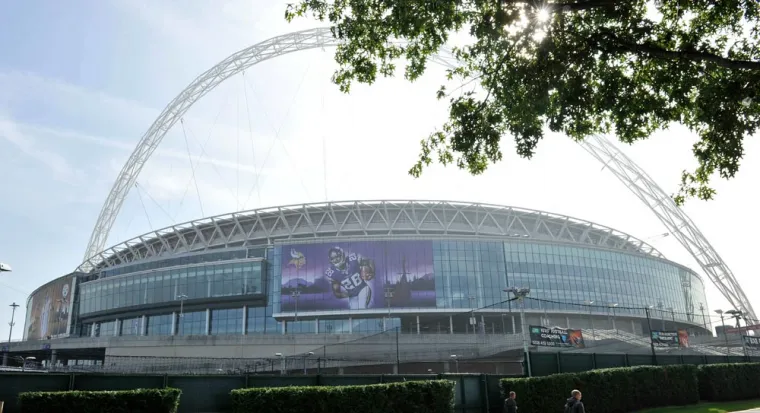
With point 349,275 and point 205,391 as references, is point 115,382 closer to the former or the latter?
point 205,391

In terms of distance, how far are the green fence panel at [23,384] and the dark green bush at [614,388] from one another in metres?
15.7

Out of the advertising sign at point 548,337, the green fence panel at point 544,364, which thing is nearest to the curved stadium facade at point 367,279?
the advertising sign at point 548,337

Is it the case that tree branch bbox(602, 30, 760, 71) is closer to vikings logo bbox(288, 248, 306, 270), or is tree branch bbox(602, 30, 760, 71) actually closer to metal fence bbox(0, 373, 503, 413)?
metal fence bbox(0, 373, 503, 413)

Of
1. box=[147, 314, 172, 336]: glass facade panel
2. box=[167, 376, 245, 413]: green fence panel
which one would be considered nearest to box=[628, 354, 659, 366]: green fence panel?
box=[167, 376, 245, 413]: green fence panel

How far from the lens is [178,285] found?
98500 millimetres

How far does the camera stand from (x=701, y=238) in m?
123

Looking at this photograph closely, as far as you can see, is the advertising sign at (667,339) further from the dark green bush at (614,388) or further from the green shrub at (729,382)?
the dark green bush at (614,388)

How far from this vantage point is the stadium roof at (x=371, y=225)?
340 ft

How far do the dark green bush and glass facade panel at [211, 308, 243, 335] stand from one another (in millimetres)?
75297

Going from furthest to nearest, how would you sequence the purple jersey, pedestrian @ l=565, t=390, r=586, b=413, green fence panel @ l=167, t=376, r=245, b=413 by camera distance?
the purple jersey, green fence panel @ l=167, t=376, r=245, b=413, pedestrian @ l=565, t=390, r=586, b=413

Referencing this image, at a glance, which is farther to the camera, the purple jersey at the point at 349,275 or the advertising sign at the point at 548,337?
the purple jersey at the point at 349,275

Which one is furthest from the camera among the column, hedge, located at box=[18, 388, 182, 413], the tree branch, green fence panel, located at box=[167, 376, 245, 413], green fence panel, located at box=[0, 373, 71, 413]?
the column

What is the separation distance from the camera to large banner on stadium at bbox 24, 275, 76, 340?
111 m

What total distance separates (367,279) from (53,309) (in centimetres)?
6410
